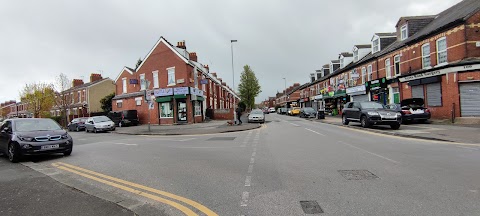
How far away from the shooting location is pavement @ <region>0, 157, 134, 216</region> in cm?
408

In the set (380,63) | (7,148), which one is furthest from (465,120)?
(7,148)

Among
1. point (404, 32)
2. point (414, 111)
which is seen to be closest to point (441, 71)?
point (414, 111)

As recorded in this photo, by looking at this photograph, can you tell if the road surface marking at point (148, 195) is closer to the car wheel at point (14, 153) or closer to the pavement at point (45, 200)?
the pavement at point (45, 200)

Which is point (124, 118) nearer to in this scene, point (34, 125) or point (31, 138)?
point (34, 125)

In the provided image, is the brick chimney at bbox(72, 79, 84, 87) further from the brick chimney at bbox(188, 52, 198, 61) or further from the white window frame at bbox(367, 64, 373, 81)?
the white window frame at bbox(367, 64, 373, 81)

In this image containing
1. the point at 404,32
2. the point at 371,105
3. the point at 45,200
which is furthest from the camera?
the point at 404,32

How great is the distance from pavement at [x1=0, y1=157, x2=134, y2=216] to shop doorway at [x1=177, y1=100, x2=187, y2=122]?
72.2 ft

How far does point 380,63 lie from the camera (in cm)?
2855

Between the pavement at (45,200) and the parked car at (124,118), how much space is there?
23.3 m

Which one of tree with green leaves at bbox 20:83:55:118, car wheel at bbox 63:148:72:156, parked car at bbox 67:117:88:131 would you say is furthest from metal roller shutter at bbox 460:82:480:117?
tree with green leaves at bbox 20:83:55:118

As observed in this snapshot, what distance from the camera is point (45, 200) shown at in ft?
15.2

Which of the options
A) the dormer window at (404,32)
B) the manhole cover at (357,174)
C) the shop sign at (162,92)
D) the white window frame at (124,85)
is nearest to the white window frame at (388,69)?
the dormer window at (404,32)

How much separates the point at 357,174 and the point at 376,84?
26006 mm

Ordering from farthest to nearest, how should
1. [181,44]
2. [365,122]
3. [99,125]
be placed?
[181,44]
[99,125]
[365,122]
